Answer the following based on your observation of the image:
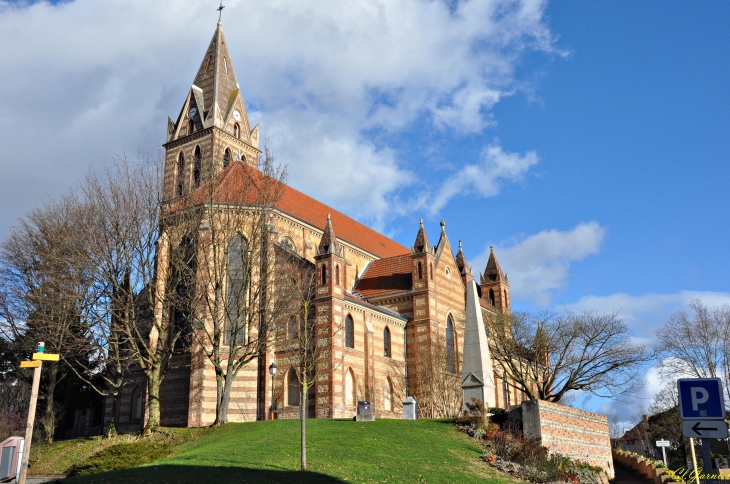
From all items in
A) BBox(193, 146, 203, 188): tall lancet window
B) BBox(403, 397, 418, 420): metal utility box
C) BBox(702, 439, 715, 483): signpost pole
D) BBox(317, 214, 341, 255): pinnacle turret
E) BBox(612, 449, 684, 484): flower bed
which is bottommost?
BBox(612, 449, 684, 484): flower bed

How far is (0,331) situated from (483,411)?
28255 millimetres

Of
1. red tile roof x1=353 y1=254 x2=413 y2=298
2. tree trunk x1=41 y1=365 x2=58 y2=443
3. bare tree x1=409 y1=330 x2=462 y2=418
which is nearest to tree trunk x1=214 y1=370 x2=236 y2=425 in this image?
tree trunk x1=41 y1=365 x2=58 y2=443

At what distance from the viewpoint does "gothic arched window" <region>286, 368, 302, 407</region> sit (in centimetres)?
3656

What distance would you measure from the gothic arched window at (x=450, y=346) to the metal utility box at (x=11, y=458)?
29.7 metres

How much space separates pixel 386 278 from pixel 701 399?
37291 millimetres

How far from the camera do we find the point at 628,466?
39.5 meters

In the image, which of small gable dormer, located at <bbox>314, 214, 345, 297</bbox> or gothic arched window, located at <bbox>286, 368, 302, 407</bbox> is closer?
gothic arched window, located at <bbox>286, 368, 302, 407</bbox>

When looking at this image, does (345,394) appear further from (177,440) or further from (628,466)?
(628,466)

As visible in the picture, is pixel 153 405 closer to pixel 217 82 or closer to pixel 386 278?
pixel 386 278

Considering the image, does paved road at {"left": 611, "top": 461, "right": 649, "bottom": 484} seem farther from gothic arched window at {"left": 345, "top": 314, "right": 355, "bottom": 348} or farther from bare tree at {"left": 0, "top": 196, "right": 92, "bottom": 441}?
bare tree at {"left": 0, "top": 196, "right": 92, "bottom": 441}

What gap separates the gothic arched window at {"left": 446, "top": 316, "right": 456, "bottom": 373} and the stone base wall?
11.7m

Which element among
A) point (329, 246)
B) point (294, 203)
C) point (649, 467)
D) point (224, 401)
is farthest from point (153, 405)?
point (649, 467)

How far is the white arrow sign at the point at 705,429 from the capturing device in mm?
8672

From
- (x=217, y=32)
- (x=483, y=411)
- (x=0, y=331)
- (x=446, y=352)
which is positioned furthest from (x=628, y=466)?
(x=217, y=32)
